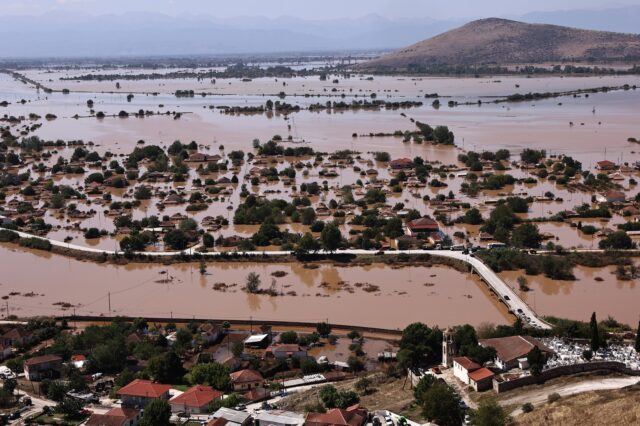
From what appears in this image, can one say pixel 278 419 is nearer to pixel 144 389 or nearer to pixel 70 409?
pixel 144 389

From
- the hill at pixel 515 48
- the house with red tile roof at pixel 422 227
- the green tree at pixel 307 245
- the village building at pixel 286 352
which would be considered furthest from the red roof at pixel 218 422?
the hill at pixel 515 48

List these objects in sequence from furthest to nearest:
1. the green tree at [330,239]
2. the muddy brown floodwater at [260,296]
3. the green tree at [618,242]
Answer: the green tree at [330,239], the green tree at [618,242], the muddy brown floodwater at [260,296]

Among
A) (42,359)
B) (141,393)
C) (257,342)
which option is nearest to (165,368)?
(141,393)

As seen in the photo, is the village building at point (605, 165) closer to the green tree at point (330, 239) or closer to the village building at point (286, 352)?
the green tree at point (330, 239)

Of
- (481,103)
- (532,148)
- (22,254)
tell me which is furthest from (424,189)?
(481,103)

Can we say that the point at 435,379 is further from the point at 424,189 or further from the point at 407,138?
the point at 407,138

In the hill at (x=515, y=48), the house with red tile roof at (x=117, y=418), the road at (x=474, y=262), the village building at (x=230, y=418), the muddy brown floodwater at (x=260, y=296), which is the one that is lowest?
the muddy brown floodwater at (x=260, y=296)
